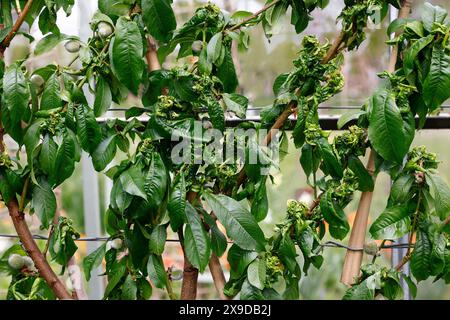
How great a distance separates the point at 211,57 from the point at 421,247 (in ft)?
1.53

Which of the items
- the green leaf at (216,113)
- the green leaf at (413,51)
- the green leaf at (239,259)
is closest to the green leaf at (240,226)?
the green leaf at (239,259)

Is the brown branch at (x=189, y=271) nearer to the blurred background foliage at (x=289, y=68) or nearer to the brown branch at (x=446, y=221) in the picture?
the blurred background foliage at (x=289, y=68)

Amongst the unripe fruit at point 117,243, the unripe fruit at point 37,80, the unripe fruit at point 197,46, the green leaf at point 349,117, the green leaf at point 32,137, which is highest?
the unripe fruit at point 197,46

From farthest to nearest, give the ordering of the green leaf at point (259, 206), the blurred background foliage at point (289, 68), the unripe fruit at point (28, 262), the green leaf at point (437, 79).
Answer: the blurred background foliage at point (289, 68) < the unripe fruit at point (28, 262) < the green leaf at point (259, 206) < the green leaf at point (437, 79)

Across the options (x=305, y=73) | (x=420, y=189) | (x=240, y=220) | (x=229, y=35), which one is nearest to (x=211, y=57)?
(x=229, y=35)

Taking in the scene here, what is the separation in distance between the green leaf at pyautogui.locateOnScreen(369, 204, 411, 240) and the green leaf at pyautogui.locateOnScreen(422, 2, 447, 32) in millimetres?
292

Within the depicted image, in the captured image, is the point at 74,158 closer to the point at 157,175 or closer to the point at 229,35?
the point at 157,175

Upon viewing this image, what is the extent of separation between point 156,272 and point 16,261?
286 mm

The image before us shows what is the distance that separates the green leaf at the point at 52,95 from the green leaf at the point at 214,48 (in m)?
0.27

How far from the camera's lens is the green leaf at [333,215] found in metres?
0.99

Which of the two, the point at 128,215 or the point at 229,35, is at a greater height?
the point at 229,35

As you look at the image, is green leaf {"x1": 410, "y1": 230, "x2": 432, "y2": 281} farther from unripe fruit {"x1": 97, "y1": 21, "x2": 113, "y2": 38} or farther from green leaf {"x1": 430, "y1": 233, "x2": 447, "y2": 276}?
unripe fruit {"x1": 97, "y1": 21, "x2": 113, "y2": 38}

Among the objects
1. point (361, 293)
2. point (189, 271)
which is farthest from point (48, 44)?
point (361, 293)

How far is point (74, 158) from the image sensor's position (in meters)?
1.04
